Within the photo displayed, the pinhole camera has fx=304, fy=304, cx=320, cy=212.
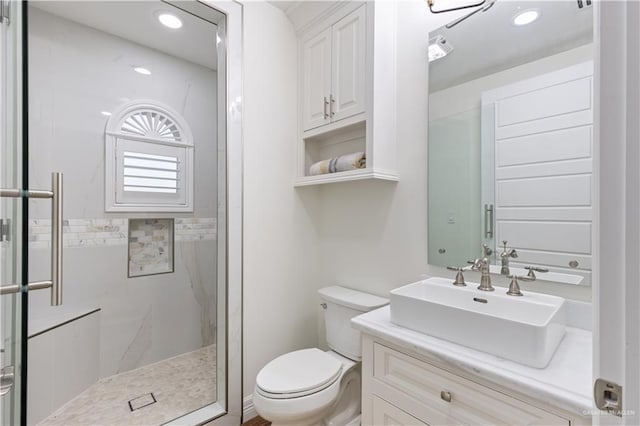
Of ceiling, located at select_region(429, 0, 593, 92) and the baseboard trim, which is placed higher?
ceiling, located at select_region(429, 0, 593, 92)

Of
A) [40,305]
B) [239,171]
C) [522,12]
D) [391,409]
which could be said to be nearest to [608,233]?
[391,409]

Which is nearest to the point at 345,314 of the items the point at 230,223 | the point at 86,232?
the point at 230,223

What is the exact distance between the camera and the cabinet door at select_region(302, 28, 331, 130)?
1.83m

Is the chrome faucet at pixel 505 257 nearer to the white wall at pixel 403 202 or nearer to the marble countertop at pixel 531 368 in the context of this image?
the white wall at pixel 403 202

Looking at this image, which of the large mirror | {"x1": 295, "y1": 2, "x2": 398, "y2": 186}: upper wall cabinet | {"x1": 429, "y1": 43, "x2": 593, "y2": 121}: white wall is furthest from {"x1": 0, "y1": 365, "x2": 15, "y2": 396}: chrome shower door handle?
{"x1": 429, "y1": 43, "x2": 593, "y2": 121}: white wall

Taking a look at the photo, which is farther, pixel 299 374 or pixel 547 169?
pixel 299 374

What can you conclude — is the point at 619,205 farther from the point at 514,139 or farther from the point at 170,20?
the point at 170,20

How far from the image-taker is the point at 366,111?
160 centimetres

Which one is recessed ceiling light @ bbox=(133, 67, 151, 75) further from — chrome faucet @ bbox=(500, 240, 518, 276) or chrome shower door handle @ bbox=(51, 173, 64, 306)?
chrome faucet @ bbox=(500, 240, 518, 276)

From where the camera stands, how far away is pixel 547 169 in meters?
1.20

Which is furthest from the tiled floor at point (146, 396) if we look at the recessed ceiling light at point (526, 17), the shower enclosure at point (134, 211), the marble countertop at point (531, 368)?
the recessed ceiling light at point (526, 17)

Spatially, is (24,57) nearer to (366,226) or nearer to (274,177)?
(274,177)

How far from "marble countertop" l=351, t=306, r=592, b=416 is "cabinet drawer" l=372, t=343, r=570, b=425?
2.2 inches

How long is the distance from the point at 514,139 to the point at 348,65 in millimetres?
927
